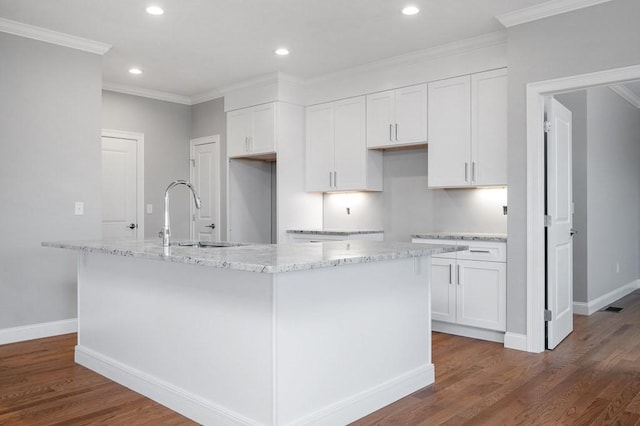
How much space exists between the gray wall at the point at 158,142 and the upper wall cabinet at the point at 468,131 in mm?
3405

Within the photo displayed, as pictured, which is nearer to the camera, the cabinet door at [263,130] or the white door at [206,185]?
the cabinet door at [263,130]

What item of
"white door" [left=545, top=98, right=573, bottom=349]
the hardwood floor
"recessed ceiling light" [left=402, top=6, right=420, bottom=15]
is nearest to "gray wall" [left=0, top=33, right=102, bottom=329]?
the hardwood floor

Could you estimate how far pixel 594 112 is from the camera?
18.3 ft

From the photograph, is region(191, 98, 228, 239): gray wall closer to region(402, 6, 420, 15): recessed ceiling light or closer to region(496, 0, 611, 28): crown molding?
region(402, 6, 420, 15): recessed ceiling light

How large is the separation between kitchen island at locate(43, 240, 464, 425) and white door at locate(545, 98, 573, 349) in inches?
53.2

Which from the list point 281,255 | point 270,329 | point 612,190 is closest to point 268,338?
point 270,329

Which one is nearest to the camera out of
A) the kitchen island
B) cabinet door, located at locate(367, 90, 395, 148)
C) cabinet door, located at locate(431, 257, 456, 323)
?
the kitchen island

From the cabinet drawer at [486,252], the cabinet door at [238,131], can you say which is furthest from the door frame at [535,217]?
the cabinet door at [238,131]

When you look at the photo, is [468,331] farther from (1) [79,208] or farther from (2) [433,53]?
(1) [79,208]

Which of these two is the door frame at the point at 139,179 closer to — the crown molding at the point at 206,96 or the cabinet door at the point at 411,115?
the crown molding at the point at 206,96

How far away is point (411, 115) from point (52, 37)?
3.22 metres

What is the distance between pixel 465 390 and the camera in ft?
10.1

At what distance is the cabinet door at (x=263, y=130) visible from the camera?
18.6 ft

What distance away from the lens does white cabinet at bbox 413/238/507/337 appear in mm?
4129
